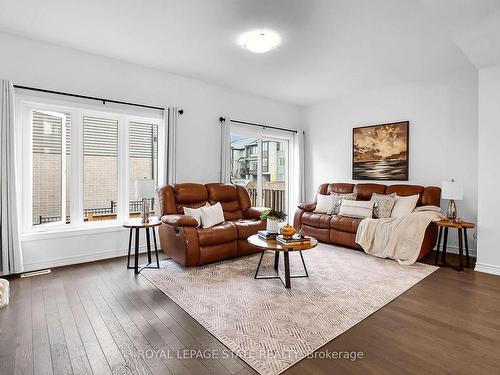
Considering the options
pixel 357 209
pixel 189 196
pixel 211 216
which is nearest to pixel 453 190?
pixel 357 209

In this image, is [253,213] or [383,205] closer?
[383,205]

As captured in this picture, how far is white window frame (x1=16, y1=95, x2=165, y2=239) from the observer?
3496mm

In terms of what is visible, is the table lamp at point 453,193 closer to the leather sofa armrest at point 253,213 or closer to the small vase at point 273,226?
the small vase at point 273,226

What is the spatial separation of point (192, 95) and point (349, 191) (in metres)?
3.20

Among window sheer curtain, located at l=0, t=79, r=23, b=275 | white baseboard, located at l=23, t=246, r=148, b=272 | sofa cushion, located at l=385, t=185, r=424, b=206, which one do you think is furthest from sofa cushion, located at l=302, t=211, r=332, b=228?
window sheer curtain, located at l=0, t=79, r=23, b=275

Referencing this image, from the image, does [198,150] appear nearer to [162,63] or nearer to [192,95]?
[192,95]

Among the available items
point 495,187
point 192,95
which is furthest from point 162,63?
point 495,187

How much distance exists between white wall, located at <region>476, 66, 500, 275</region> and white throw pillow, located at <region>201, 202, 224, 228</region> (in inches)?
128

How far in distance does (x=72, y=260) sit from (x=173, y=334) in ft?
7.89

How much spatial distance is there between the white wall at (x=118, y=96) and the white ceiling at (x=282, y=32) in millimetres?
185

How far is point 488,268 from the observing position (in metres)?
3.46

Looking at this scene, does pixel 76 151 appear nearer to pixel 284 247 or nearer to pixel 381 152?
pixel 284 247

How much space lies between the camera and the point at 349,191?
528 cm

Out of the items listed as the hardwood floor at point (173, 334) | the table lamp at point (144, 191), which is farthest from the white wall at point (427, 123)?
the table lamp at point (144, 191)
